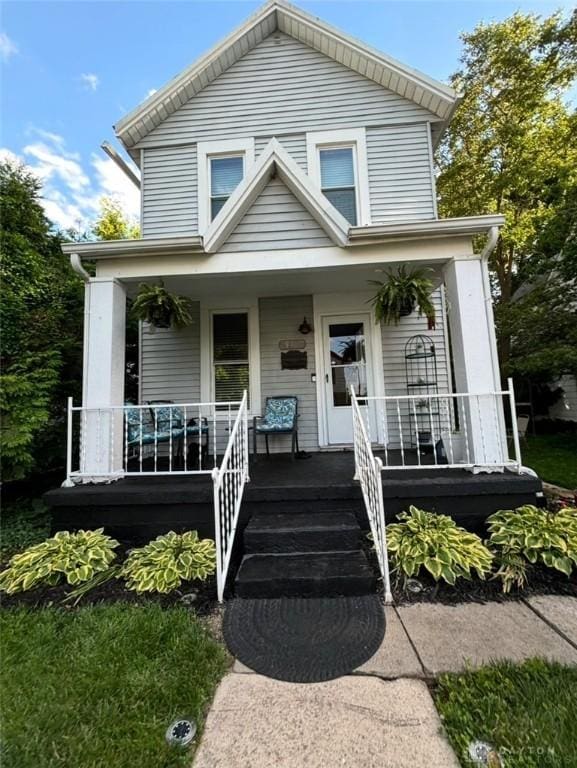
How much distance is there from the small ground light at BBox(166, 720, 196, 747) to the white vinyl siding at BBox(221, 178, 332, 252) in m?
4.14

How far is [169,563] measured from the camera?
3.02 metres

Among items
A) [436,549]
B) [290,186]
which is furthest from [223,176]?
[436,549]

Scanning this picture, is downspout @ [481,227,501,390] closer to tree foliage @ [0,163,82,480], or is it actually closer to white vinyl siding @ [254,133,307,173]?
white vinyl siding @ [254,133,307,173]

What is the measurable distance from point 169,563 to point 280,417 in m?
2.76

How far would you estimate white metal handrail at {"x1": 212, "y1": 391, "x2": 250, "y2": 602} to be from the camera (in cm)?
270

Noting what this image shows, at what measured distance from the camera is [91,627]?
2428mm

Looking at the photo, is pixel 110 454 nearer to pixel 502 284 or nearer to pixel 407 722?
pixel 407 722

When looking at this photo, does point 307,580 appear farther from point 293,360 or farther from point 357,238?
point 293,360

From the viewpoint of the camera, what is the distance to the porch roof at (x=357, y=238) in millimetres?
3955

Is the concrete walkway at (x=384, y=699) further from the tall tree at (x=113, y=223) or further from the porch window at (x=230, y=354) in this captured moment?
the tall tree at (x=113, y=223)

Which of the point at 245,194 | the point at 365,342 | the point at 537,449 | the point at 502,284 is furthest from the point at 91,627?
the point at 502,284

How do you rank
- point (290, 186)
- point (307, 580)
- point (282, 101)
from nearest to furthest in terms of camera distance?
point (307, 580) < point (290, 186) < point (282, 101)

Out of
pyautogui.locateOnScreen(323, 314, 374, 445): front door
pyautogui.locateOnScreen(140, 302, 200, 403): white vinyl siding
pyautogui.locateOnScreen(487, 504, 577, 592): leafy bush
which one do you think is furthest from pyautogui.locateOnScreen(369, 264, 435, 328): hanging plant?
pyautogui.locateOnScreen(140, 302, 200, 403): white vinyl siding

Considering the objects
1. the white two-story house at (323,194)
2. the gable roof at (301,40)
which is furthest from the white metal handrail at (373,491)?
the gable roof at (301,40)
